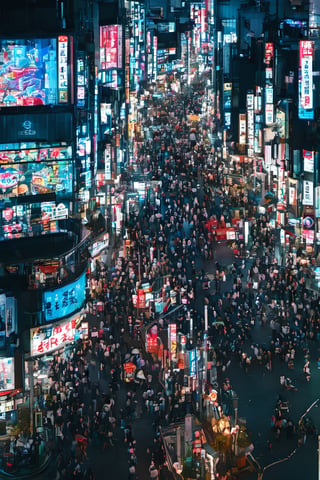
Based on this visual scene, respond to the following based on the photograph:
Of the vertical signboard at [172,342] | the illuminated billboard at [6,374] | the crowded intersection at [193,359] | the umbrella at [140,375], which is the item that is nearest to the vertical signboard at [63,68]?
the crowded intersection at [193,359]

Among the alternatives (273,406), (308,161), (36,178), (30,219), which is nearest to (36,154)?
(36,178)

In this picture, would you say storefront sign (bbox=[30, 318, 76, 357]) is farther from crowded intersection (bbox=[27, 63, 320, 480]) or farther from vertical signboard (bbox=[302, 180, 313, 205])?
vertical signboard (bbox=[302, 180, 313, 205])

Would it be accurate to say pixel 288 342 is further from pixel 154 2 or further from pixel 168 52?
pixel 154 2

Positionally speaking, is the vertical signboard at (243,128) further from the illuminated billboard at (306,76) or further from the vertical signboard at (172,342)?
the vertical signboard at (172,342)

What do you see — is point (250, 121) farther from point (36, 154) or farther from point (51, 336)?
point (51, 336)

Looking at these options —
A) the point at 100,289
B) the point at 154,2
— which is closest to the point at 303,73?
the point at 100,289
